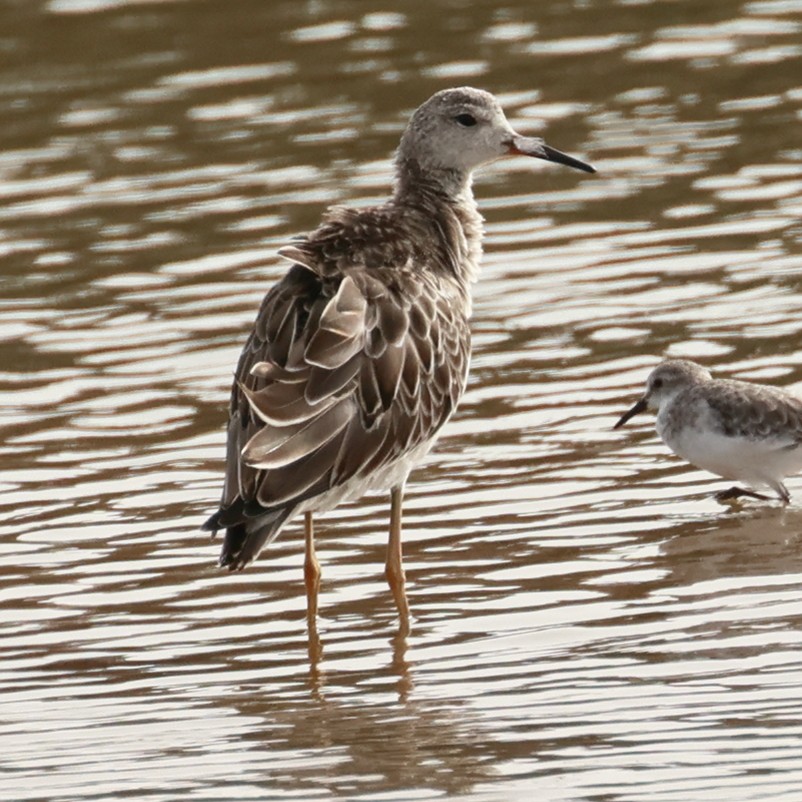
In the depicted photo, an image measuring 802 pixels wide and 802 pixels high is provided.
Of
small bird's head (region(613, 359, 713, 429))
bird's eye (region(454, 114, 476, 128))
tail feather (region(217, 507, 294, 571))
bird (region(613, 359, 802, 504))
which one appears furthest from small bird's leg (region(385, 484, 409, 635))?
bird's eye (region(454, 114, 476, 128))

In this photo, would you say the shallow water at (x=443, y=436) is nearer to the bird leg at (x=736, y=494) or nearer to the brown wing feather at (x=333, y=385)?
the bird leg at (x=736, y=494)

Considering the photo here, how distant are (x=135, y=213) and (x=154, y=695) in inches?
300

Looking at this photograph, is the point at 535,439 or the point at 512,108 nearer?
the point at 535,439

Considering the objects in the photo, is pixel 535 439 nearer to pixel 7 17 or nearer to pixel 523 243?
pixel 523 243

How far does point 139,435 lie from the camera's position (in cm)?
1175

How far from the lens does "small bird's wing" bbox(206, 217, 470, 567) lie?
28.3 ft

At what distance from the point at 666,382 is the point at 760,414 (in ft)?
2.16

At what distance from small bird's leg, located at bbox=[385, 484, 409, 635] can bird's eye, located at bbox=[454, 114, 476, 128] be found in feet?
6.84

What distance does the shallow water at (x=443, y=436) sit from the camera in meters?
7.52

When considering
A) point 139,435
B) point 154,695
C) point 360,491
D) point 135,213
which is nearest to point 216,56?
point 135,213

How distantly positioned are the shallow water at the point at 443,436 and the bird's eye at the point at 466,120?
5.52 feet

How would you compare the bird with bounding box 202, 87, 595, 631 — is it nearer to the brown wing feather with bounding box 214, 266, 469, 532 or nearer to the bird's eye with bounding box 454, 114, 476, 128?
the brown wing feather with bounding box 214, 266, 469, 532

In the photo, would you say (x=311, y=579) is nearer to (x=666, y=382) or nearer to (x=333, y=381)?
(x=333, y=381)

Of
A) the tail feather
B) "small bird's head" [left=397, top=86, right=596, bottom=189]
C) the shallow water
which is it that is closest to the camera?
the shallow water
